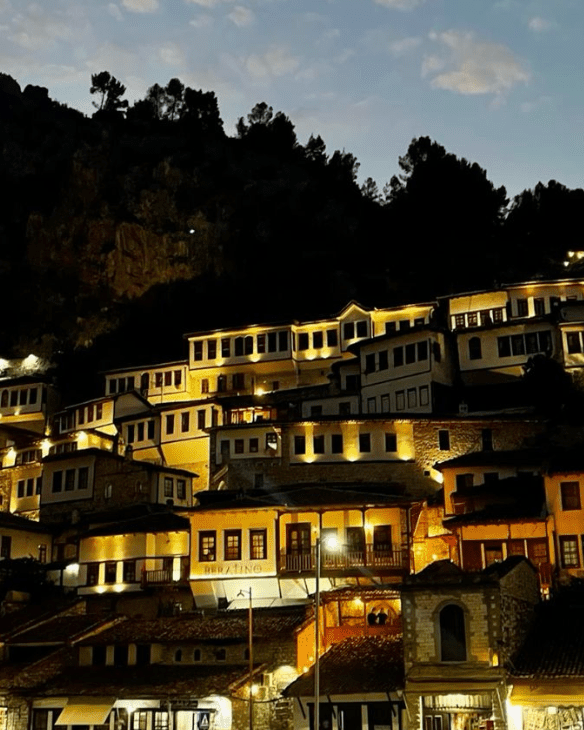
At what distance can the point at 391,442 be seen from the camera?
195 ft

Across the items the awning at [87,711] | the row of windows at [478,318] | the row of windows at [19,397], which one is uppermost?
the row of windows at [478,318]

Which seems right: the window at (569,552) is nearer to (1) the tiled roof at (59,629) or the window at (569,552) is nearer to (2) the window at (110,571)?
(1) the tiled roof at (59,629)

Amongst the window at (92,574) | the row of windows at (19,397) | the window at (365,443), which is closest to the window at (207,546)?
the window at (92,574)

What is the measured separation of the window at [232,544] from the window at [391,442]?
13323 mm

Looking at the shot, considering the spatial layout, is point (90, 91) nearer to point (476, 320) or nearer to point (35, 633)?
point (476, 320)

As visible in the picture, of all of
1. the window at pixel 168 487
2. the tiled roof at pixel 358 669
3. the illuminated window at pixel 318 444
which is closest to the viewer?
the tiled roof at pixel 358 669

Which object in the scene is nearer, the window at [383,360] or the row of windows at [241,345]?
the window at [383,360]

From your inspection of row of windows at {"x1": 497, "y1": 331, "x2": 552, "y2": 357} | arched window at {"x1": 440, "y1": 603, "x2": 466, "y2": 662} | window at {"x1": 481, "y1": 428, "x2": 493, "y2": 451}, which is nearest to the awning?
arched window at {"x1": 440, "y1": 603, "x2": 466, "y2": 662}

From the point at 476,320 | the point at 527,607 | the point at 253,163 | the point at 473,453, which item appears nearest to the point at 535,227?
the point at 476,320

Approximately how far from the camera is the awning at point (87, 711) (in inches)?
1569

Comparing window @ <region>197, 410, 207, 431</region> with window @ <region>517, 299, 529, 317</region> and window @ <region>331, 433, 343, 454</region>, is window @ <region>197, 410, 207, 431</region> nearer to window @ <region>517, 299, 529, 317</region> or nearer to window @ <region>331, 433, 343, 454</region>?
window @ <region>331, 433, 343, 454</region>

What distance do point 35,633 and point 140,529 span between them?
28.5 ft

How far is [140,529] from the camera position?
54000 millimetres

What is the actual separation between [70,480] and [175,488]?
743 cm
